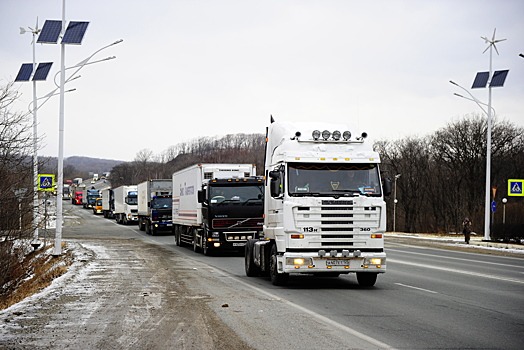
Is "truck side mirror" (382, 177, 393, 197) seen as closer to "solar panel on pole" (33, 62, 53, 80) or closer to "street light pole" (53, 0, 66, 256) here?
"street light pole" (53, 0, 66, 256)

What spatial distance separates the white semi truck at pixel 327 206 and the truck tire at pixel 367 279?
27 mm

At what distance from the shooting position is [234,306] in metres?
13.0

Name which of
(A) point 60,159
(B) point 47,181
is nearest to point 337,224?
(A) point 60,159

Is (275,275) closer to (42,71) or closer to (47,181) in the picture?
(47,181)

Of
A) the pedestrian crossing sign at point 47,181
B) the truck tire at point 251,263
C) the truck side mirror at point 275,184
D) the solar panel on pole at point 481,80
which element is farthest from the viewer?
the solar panel on pole at point 481,80

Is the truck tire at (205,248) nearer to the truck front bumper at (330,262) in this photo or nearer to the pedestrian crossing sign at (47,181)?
the pedestrian crossing sign at (47,181)

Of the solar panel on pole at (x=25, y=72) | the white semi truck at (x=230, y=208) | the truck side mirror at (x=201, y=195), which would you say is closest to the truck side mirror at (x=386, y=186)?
the white semi truck at (x=230, y=208)

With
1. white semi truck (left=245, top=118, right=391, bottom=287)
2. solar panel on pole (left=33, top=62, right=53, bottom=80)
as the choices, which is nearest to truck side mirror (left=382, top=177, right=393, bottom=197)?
white semi truck (left=245, top=118, right=391, bottom=287)

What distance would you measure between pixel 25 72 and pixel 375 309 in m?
29.9

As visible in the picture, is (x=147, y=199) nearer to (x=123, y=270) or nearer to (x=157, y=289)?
(x=123, y=270)

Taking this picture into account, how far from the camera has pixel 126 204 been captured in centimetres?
6631

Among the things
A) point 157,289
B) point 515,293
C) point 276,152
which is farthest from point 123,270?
point 515,293

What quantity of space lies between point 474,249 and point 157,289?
25.8 meters

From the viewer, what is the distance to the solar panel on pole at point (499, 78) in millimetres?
43719
